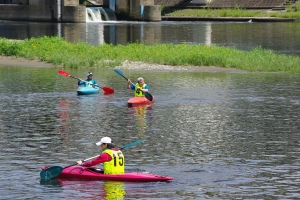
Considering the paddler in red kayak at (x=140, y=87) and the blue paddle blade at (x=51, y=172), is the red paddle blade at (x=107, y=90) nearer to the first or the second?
the paddler in red kayak at (x=140, y=87)

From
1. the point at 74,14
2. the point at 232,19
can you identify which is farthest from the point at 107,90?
the point at 232,19

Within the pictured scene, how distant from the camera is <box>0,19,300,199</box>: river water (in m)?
24.4

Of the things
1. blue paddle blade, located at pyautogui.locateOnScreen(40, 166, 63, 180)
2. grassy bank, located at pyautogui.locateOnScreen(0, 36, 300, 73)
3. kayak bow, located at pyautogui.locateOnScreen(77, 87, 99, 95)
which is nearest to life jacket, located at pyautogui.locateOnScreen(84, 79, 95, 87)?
kayak bow, located at pyautogui.locateOnScreen(77, 87, 99, 95)

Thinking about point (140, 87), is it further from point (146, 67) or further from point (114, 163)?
point (114, 163)

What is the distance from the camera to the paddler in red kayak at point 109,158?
2386 cm

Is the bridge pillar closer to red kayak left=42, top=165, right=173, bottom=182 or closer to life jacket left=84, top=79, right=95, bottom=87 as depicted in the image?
life jacket left=84, top=79, right=95, bottom=87

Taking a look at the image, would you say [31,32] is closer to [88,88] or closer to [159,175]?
[88,88]

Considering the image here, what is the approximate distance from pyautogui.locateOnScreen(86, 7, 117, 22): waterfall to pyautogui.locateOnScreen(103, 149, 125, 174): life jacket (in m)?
106

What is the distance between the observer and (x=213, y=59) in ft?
192

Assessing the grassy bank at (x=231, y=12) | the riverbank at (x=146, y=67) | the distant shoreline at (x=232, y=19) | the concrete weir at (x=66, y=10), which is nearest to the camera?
the riverbank at (x=146, y=67)

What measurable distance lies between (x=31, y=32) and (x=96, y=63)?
4945 cm

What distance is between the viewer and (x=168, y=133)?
33969 mm

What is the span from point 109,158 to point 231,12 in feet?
382

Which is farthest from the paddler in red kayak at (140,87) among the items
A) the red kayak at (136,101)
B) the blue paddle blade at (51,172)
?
the blue paddle blade at (51,172)
